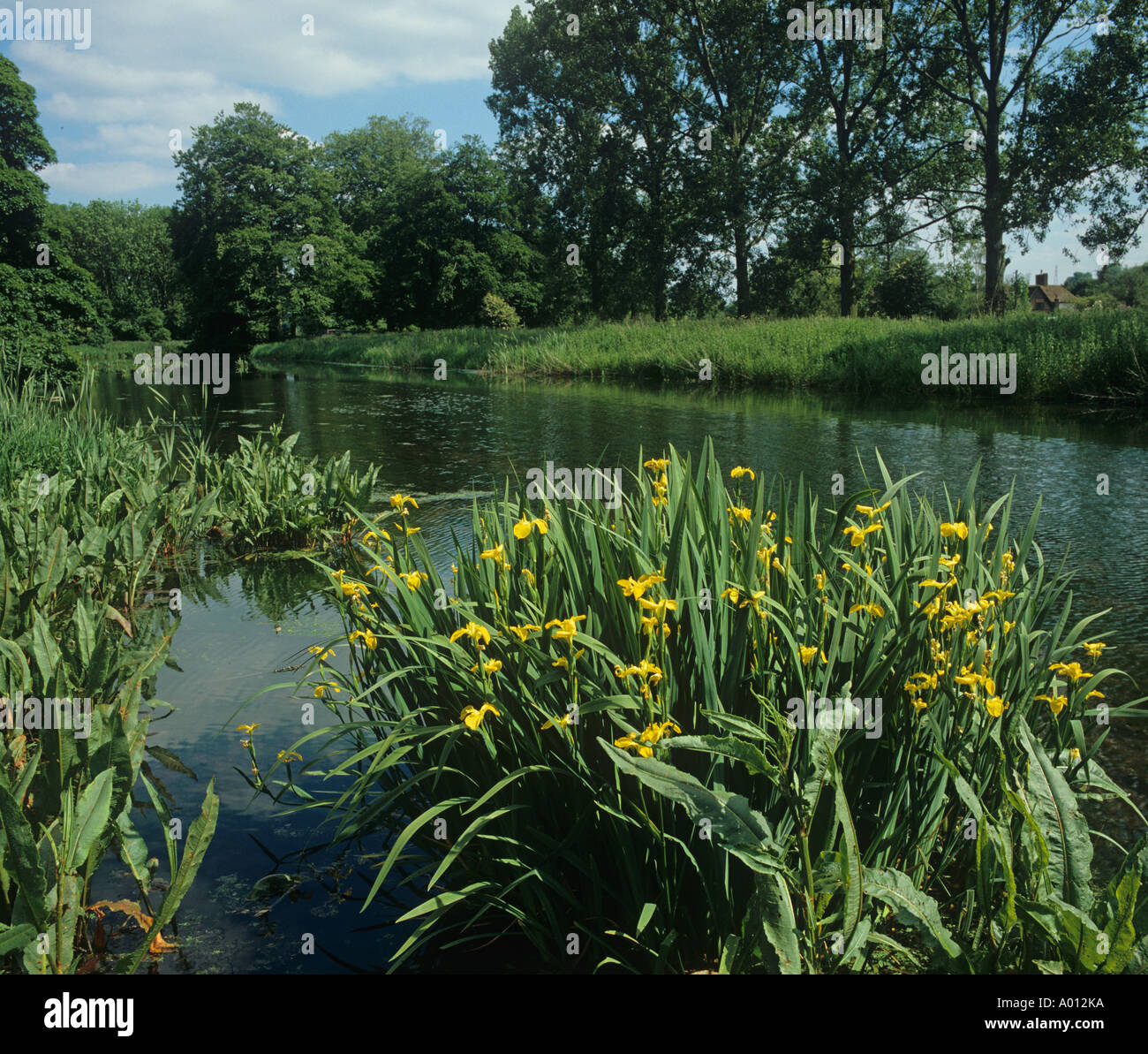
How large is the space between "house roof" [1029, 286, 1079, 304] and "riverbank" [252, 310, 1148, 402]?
65648mm

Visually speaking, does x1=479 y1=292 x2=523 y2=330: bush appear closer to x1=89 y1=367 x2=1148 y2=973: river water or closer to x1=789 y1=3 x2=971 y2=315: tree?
x1=789 y1=3 x2=971 y2=315: tree

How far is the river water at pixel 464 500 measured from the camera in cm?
233

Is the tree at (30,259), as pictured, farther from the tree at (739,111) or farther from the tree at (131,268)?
the tree at (131,268)

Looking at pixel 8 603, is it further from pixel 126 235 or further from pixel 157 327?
pixel 126 235

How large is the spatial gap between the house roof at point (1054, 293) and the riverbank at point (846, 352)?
65.6m

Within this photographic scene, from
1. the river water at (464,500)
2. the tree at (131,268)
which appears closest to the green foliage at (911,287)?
the river water at (464,500)

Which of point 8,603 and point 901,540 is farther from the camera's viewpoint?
point 8,603

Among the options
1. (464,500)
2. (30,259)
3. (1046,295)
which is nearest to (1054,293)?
(1046,295)

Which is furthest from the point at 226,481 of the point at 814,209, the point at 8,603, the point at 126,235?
the point at 126,235

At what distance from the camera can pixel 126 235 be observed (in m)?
71.4

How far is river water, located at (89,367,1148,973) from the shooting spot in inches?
91.6

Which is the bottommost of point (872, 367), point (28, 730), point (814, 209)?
point (28, 730)

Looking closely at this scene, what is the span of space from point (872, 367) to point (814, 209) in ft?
53.8

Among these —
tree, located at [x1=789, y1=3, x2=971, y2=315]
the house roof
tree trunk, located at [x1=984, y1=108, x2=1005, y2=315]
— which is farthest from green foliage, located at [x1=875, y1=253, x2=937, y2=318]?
the house roof
